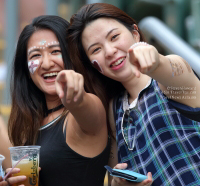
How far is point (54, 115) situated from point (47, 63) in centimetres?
39

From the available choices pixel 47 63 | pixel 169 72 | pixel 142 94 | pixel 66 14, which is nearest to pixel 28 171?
pixel 47 63

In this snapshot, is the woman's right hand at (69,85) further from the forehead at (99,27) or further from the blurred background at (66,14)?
the blurred background at (66,14)

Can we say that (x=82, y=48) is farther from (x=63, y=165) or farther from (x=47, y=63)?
(x=63, y=165)

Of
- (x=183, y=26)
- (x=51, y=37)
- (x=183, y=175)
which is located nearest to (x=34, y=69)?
(x=51, y=37)

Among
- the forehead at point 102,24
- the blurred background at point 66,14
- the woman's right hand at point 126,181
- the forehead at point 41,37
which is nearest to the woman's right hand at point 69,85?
the woman's right hand at point 126,181

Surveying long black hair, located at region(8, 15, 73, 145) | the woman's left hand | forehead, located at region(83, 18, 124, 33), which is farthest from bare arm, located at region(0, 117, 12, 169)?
the woman's left hand

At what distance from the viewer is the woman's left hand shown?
160cm

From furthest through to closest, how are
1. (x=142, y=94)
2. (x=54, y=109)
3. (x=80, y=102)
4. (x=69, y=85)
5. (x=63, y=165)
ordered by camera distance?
(x=54, y=109)
(x=142, y=94)
(x=63, y=165)
(x=80, y=102)
(x=69, y=85)

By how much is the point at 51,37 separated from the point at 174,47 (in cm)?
177

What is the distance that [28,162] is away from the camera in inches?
77.8

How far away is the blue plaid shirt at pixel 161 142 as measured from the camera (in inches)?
77.1

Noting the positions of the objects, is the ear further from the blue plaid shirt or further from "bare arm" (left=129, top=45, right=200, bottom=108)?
"bare arm" (left=129, top=45, right=200, bottom=108)

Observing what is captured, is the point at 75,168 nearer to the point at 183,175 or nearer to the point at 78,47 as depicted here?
the point at 183,175

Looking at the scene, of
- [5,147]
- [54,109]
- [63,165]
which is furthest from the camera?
[5,147]
